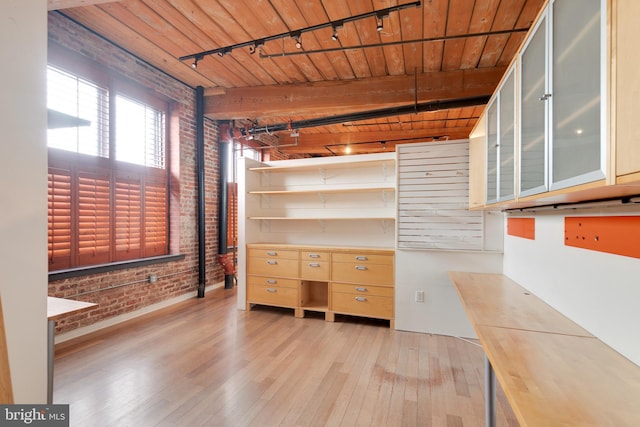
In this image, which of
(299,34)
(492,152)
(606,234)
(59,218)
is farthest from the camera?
(59,218)

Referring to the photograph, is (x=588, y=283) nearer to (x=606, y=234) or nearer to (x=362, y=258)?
(x=606, y=234)

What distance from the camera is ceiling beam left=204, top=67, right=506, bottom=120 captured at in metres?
3.77

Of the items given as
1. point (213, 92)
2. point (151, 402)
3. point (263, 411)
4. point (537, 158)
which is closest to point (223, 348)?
point (151, 402)

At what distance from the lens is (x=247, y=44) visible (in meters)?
3.11

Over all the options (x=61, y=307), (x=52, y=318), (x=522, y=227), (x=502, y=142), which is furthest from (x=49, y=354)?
(x=522, y=227)

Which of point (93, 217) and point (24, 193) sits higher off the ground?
point (24, 193)

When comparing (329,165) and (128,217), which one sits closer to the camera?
(128,217)

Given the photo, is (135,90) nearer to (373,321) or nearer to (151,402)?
(151,402)

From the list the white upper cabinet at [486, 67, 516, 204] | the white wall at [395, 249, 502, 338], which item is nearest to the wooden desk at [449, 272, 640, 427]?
the white upper cabinet at [486, 67, 516, 204]

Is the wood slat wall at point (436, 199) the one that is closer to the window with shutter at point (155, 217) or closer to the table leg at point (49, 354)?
the table leg at point (49, 354)

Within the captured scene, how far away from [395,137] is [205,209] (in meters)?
4.17

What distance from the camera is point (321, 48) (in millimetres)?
3348

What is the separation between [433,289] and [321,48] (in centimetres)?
306

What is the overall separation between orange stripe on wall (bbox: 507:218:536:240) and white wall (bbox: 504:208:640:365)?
→ 73 millimetres
